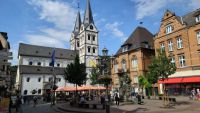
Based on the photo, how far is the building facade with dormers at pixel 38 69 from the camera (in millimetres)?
67688

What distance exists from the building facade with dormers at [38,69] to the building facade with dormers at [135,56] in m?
23.8

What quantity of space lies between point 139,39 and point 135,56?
416cm

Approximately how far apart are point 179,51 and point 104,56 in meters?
19.4

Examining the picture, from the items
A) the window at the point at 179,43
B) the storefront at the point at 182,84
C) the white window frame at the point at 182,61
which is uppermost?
the window at the point at 179,43

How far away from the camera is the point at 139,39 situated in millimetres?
46312

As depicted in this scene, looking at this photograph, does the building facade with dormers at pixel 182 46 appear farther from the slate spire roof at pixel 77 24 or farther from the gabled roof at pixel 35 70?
the slate spire roof at pixel 77 24

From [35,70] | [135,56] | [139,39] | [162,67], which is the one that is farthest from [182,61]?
[35,70]

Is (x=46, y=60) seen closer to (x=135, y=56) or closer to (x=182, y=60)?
(x=135, y=56)

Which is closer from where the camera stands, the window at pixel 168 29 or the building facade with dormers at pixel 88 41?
the window at pixel 168 29

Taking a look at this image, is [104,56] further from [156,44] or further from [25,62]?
[25,62]

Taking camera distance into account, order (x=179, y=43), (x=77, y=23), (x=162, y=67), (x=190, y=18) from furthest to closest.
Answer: (x=77, y=23)
(x=190, y=18)
(x=179, y=43)
(x=162, y=67)

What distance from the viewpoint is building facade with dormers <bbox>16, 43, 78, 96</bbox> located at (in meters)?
67.7

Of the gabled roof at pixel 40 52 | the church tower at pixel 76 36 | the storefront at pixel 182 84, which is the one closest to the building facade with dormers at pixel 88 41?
the church tower at pixel 76 36

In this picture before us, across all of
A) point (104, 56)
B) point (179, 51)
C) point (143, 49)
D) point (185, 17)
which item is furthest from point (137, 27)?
point (104, 56)
